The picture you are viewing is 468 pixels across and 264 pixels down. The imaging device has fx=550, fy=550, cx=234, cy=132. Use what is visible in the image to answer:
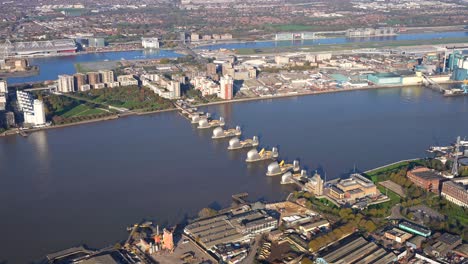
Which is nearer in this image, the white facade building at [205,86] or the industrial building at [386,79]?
the white facade building at [205,86]

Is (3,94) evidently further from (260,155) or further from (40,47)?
(40,47)

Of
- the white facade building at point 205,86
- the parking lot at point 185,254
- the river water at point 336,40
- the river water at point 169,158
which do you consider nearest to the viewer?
the parking lot at point 185,254

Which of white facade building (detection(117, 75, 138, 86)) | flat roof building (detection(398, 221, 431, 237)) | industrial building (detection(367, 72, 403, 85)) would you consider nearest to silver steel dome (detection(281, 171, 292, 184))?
flat roof building (detection(398, 221, 431, 237))

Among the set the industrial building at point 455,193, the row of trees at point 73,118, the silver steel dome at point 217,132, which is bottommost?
the industrial building at point 455,193

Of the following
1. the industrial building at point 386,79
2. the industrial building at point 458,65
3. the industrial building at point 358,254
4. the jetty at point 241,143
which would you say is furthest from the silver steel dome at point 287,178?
the industrial building at point 458,65

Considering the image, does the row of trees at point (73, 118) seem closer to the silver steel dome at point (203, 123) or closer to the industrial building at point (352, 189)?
the silver steel dome at point (203, 123)

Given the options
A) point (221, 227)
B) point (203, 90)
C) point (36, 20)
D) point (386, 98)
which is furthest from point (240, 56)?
point (36, 20)

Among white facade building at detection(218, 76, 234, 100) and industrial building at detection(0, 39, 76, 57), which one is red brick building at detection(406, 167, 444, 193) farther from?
industrial building at detection(0, 39, 76, 57)

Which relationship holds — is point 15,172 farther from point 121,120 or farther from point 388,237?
point 388,237
